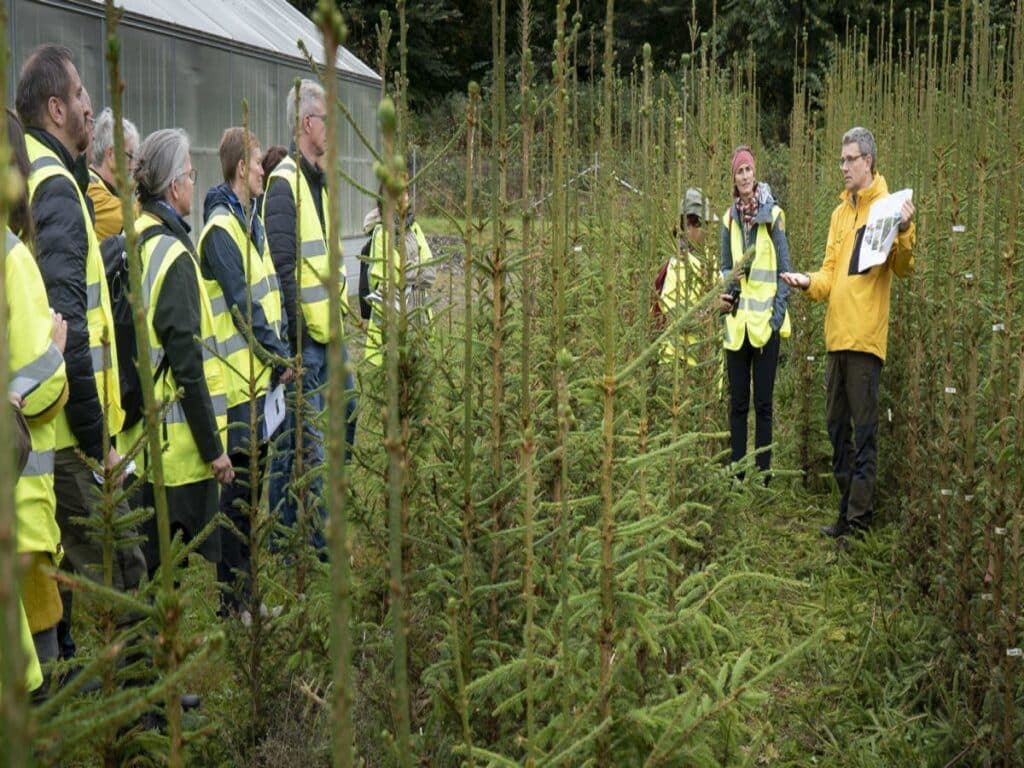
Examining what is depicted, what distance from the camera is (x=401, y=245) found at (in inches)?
80.8

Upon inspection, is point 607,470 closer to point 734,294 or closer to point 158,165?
point 158,165

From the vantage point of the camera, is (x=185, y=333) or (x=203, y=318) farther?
(x=203, y=318)

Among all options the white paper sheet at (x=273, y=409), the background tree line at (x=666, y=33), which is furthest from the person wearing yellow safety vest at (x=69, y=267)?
the background tree line at (x=666, y=33)

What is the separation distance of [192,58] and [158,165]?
5.65 metres

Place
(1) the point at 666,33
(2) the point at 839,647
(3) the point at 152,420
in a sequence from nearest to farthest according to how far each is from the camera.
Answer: (3) the point at 152,420 < (2) the point at 839,647 < (1) the point at 666,33

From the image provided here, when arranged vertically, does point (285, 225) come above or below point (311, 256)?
above

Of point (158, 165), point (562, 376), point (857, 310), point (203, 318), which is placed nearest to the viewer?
point (562, 376)

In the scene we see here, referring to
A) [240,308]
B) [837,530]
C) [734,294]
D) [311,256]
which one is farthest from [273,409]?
[837,530]

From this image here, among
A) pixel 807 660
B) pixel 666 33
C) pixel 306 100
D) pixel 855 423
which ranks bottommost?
pixel 807 660

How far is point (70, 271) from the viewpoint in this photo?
288 centimetres

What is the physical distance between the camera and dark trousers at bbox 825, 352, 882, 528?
204 inches

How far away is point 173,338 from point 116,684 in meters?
1.34

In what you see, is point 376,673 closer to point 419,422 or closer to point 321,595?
point 321,595

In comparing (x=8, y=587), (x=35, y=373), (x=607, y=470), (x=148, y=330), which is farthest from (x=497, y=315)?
(x=8, y=587)
